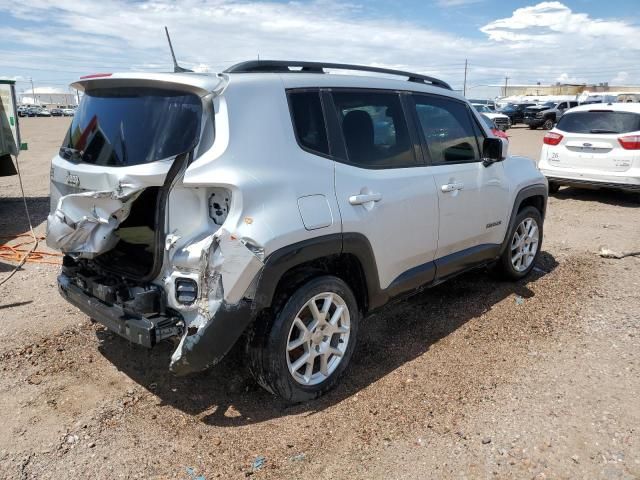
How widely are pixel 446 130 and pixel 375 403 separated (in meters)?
2.17

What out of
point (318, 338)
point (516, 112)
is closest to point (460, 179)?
point (318, 338)

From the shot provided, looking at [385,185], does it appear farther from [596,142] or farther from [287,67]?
[596,142]

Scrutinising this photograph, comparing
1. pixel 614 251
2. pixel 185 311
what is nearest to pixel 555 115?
pixel 614 251

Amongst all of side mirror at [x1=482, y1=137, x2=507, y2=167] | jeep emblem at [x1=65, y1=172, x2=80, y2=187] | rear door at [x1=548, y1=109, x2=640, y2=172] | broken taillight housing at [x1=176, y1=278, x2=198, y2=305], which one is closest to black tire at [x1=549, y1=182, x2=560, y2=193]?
rear door at [x1=548, y1=109, x2=640, y2=172]

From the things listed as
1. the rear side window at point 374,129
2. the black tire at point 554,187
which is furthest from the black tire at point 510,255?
the black tire at point 554,187

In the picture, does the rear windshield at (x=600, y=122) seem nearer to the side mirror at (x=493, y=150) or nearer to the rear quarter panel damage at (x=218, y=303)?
the side mirror at (x=493, y=150)

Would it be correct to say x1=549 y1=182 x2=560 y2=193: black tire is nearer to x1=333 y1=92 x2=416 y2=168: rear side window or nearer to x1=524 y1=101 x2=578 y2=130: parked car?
x1=333 y1=92 x2=416 y2=168: rear side window

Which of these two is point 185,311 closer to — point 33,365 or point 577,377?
point 33,365

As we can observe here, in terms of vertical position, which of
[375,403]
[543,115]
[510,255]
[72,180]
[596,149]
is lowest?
[375,403]

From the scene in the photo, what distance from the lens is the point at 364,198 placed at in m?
3.24

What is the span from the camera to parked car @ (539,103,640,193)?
8742 millimetres

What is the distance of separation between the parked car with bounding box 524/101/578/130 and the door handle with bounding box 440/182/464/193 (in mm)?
28742

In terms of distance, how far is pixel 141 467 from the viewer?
2.72 meters

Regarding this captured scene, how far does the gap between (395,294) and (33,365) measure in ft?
8.48
